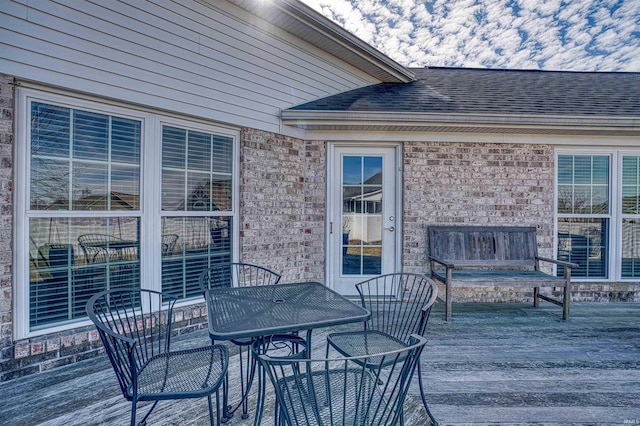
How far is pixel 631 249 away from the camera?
14.9 feet

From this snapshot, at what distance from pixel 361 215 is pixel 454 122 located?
5.30 feet

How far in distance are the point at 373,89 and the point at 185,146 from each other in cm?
300

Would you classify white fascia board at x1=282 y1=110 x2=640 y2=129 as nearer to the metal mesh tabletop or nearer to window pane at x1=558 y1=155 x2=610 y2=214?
window pane at x1=558 y1=155 x2=610 y2=214

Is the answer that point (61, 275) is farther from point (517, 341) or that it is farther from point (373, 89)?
point (373, 89)

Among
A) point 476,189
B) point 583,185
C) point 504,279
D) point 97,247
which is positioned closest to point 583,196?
point 583,185

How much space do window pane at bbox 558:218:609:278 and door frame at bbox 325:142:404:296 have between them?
2248mm

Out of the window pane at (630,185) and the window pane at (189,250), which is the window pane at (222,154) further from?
the window pane at (630,185)

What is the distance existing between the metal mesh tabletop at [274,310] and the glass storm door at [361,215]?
82.2 inches

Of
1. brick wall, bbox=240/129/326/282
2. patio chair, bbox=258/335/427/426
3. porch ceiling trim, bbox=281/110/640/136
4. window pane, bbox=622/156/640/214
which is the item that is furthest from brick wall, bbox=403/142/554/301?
patio chair, bbox=258/335/427/426

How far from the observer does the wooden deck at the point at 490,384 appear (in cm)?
198

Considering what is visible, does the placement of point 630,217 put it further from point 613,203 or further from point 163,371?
point 163,371

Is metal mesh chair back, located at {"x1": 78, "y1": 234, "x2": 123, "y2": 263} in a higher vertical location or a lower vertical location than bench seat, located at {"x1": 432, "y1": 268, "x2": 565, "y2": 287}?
higher

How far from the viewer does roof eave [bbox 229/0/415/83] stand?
357 centimetres

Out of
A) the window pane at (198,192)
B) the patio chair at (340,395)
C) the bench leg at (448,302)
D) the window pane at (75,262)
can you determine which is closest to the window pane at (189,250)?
the window pane at (198,192)
